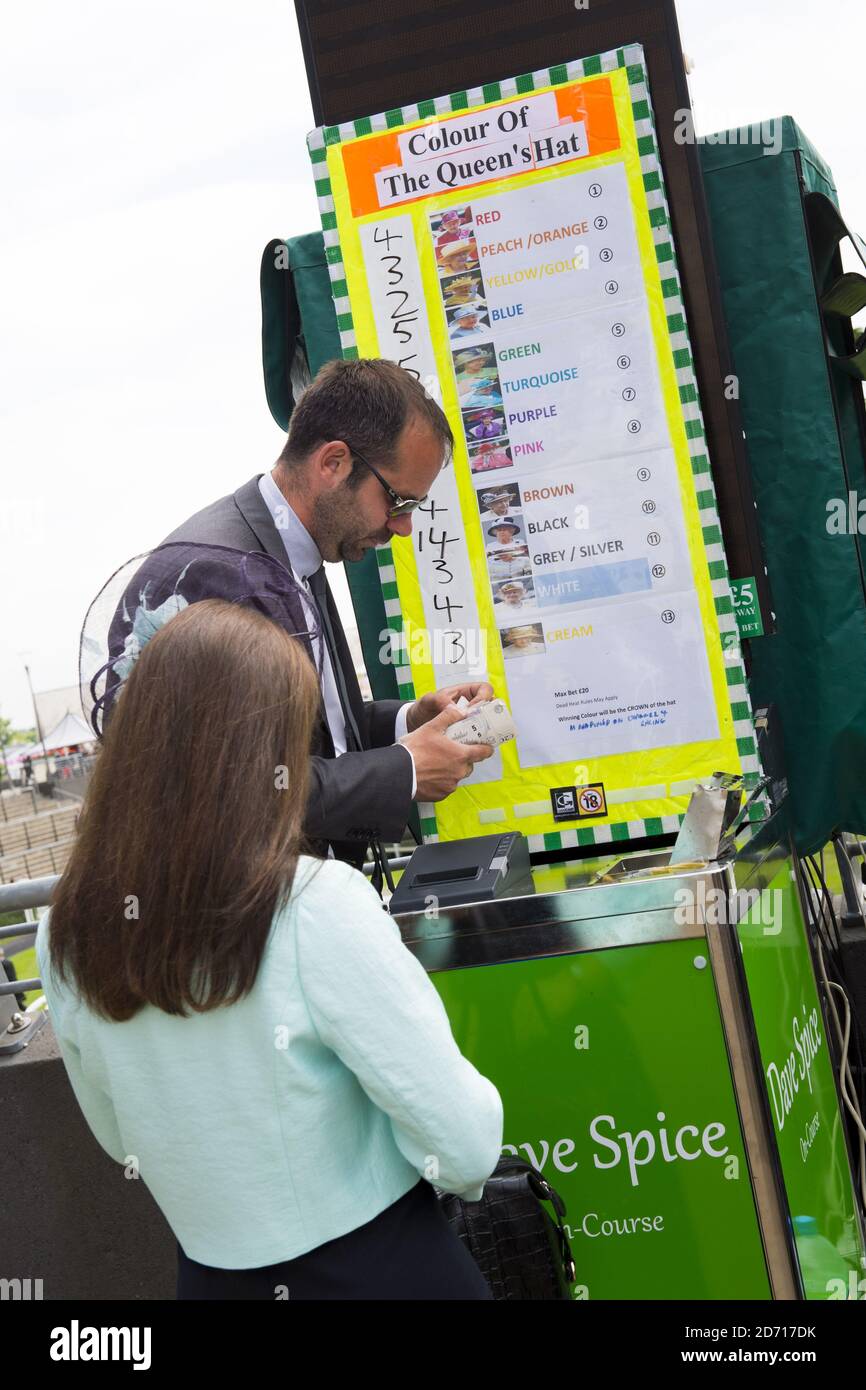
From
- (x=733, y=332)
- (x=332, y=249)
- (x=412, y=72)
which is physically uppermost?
(x=412, y=72)

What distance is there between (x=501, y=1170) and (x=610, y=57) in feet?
6.01

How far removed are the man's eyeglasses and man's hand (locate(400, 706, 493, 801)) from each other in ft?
1.25

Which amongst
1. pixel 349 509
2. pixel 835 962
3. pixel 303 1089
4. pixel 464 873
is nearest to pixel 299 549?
pixel 349 509

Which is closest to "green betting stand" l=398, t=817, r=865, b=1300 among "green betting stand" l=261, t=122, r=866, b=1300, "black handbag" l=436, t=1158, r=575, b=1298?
"green betting stand" l=261, t=122, r=866, b=1300

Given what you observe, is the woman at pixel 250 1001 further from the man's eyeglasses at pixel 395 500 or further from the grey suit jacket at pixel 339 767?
the man's eyeglasses at pixel 395 500

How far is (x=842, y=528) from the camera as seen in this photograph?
8.54 ft

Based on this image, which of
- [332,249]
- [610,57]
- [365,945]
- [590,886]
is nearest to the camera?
[365,945]

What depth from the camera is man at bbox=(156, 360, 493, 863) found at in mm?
2145

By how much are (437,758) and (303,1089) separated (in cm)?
85

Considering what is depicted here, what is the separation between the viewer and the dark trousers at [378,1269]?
1368mm

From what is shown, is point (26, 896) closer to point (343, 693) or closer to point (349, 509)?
point (343, 693)

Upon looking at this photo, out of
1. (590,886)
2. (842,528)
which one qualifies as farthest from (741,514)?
(590,886)

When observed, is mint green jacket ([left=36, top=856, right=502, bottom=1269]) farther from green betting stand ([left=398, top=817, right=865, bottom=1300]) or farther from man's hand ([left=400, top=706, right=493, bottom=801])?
man's hand ([left=400, top=706, right=493, bottom=801])

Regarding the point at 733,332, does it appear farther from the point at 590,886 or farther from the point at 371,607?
the point at 590,886
